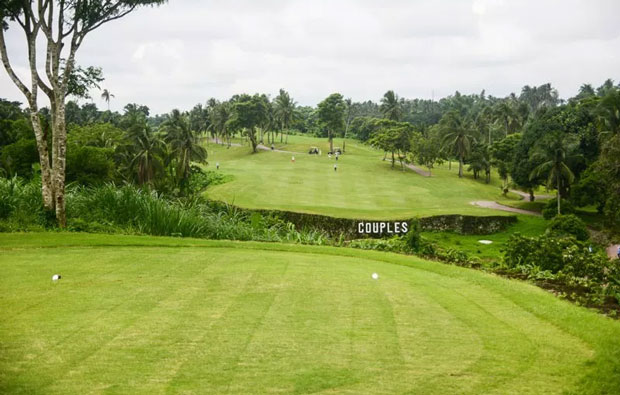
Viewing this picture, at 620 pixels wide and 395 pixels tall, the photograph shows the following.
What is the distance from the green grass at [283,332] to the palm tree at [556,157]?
39338 millimetres

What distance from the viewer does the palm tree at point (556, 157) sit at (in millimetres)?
45250

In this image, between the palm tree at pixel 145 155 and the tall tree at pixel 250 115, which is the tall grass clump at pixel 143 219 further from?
the tall tree at pixel 250 115

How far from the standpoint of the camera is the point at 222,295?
8078mm

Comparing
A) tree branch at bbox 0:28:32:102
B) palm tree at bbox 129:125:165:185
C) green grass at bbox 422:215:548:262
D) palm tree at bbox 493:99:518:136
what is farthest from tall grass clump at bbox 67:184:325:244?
palm tree at bbox 493:99:518:136

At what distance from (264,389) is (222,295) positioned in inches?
131

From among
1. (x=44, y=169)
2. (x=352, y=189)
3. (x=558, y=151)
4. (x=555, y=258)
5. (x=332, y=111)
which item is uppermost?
(x=332, y=111)

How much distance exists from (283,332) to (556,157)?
45.1 metres

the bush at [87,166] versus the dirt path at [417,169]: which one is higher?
the bush at [87,166]

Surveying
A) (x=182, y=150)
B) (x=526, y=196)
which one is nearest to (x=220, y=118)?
(x=182, y=150)

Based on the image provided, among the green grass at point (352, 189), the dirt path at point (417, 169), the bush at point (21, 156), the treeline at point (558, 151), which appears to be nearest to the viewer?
the bush at point (21, 156)

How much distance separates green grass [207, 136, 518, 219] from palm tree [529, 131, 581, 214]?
5784 millimetres

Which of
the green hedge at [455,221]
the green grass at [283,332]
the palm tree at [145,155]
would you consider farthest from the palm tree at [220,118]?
the green grass at [283,332]

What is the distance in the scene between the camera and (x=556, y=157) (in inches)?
1795

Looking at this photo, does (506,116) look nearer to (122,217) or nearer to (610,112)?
(610,112)
